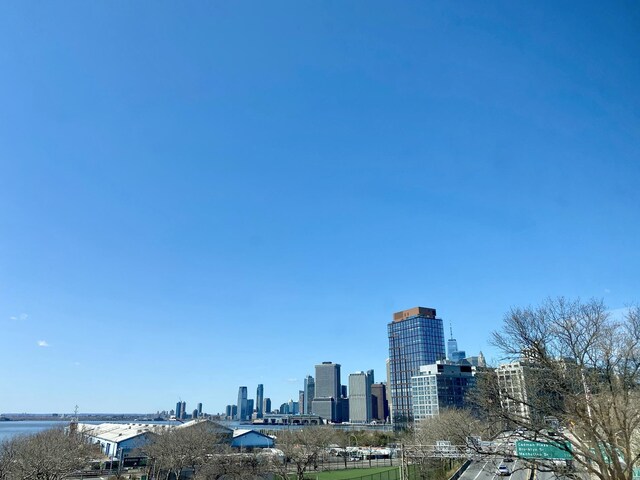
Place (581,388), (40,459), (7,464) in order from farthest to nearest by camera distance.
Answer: (7,464), (40,459), (581,388)

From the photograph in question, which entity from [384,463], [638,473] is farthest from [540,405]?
[384,463]

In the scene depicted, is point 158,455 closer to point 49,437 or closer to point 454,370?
point 49,437

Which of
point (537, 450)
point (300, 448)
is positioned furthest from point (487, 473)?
point (537, 450)

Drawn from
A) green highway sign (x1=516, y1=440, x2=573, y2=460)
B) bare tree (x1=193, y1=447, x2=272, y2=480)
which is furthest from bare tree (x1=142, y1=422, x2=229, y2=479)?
green highway sign (x1=516, y1=440, x2=573, y2=460)

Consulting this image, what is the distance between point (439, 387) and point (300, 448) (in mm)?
115470

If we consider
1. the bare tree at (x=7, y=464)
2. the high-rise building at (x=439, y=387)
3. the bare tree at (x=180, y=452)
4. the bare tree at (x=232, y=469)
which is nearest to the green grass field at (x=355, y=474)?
the bare tree at (x=232, y=469)

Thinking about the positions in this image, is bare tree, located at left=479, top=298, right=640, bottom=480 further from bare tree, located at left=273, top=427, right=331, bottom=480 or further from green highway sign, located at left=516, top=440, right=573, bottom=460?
bare tree, located at left=273, top=427, right=331, bottom=480

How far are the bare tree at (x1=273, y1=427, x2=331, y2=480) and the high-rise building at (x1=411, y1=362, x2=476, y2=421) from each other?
102195 millimetres

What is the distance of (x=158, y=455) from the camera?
59.1 m

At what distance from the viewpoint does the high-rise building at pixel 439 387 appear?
169 meters

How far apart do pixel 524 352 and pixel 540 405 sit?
9.30ft

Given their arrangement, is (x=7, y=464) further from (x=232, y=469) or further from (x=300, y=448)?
(x=300, y=448)

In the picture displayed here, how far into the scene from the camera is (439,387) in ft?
557

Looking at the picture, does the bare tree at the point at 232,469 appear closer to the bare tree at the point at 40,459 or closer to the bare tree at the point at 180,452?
the bare tree at the point at 180,452
